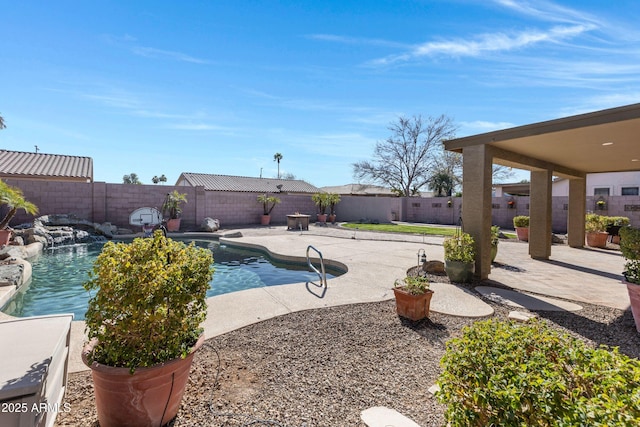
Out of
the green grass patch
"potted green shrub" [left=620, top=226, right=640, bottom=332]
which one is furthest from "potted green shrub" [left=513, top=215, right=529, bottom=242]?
"potted green shrub" [left=620, top=226, right=640, bottom=332]

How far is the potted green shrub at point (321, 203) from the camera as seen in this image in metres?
19.2

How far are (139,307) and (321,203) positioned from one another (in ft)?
58.3

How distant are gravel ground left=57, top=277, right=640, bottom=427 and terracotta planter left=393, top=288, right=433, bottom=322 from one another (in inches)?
4.1

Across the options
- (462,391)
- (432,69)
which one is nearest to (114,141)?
(432,69)

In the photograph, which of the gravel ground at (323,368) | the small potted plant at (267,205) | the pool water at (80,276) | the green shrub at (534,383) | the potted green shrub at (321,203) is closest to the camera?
the green shrub at (534,383)

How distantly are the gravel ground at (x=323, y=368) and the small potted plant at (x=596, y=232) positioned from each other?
27.6 ft

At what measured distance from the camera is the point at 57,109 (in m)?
11.3

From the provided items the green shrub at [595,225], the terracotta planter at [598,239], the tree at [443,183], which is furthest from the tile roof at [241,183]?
the terracotta planter at [598,239]

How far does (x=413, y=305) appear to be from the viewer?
3963mm

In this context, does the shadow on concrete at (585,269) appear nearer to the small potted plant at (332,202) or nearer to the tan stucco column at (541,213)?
the tan stucco column at (541,213)

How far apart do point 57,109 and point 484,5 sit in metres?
14.5

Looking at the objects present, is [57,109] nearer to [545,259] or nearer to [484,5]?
[484,5]

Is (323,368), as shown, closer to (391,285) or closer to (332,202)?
(391,285)

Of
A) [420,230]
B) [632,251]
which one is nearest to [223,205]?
[420,230]
